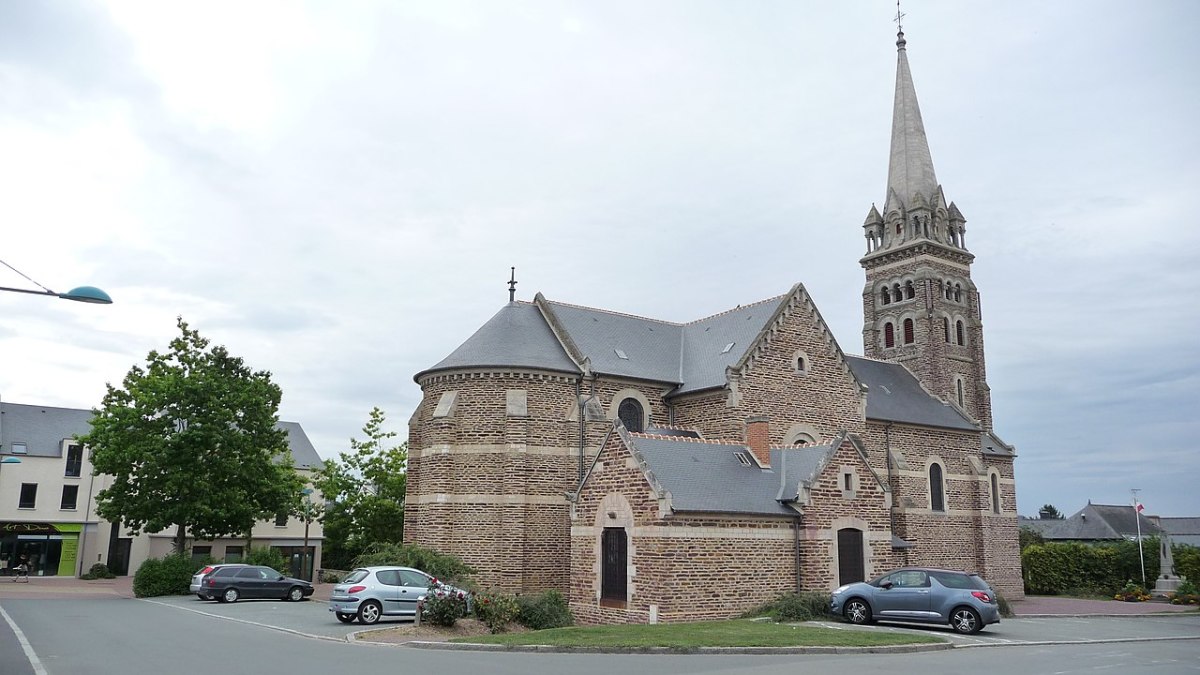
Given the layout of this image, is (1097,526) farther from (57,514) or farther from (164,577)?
(57,514)

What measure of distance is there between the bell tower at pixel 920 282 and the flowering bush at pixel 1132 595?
1000cm

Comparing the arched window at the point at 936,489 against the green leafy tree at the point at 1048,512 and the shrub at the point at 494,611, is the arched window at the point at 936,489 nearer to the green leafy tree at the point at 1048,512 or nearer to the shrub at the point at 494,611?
the shrub at the point at 494,611

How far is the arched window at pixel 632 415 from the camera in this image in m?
33.1

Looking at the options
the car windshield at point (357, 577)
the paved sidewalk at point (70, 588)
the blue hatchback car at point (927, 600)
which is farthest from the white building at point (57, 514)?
the blue hatchback car at point (927, 600)

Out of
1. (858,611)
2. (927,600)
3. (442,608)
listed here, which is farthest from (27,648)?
(927,600)

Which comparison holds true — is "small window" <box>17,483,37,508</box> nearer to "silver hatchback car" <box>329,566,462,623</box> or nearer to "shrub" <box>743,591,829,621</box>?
"silver hatchback car" <box>329,566,462,623</box>

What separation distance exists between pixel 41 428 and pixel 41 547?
23.6ft

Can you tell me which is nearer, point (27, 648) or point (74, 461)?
point (27, 648)

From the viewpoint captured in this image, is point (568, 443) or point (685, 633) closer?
point (685, 633)

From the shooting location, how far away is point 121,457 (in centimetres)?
3469

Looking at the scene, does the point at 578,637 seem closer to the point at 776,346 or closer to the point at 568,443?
the point at 568,443

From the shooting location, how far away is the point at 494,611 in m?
20.8

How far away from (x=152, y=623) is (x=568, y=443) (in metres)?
13.8

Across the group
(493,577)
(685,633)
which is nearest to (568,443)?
(493,577)
